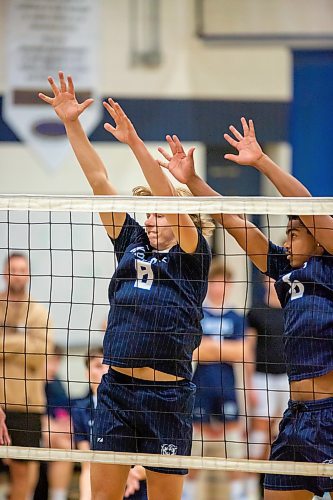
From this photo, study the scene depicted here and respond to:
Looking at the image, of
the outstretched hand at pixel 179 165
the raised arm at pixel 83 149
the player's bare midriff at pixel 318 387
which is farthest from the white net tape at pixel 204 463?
the outstretched hand at pixel 179 165

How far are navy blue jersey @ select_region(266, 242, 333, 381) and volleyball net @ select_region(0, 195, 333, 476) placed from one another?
0.98 ft

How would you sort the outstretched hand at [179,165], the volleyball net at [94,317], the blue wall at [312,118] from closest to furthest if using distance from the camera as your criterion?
the volleyball net at [94,317] → the outstretched hand at [179,165] → the blue wall at [312,118]

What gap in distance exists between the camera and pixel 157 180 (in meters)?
5.21

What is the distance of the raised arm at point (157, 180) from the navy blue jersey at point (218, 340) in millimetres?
3039

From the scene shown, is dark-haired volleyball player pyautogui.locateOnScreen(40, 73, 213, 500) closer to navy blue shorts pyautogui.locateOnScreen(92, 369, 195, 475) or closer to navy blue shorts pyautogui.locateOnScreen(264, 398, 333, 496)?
navy blue shorts pyautogui.locateOnScreen(92, 369, 195, 475)

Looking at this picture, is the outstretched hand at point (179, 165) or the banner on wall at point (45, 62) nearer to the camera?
the outstretched hand at point (179, 165)

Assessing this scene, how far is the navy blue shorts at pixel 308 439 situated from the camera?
4.93m

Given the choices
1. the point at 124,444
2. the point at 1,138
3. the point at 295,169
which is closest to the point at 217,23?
the point at 295,169

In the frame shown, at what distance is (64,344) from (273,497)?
4.60m

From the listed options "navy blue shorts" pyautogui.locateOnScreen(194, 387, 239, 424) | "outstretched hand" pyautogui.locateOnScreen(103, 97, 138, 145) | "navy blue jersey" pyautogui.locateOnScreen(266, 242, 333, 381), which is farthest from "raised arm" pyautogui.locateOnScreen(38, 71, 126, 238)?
"navy blue shorts" pyautogui.locateOnScreen(194, 387, 239, 424)

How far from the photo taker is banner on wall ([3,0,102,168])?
32.2 ft

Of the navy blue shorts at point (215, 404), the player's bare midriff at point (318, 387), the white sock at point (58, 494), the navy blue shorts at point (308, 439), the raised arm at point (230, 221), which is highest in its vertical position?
the raised arm at point (230, 221)

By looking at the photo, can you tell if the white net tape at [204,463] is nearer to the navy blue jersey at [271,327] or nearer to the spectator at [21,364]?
the spectator at [21,364]

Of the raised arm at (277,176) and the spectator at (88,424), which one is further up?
the raised arm at (277,176)
